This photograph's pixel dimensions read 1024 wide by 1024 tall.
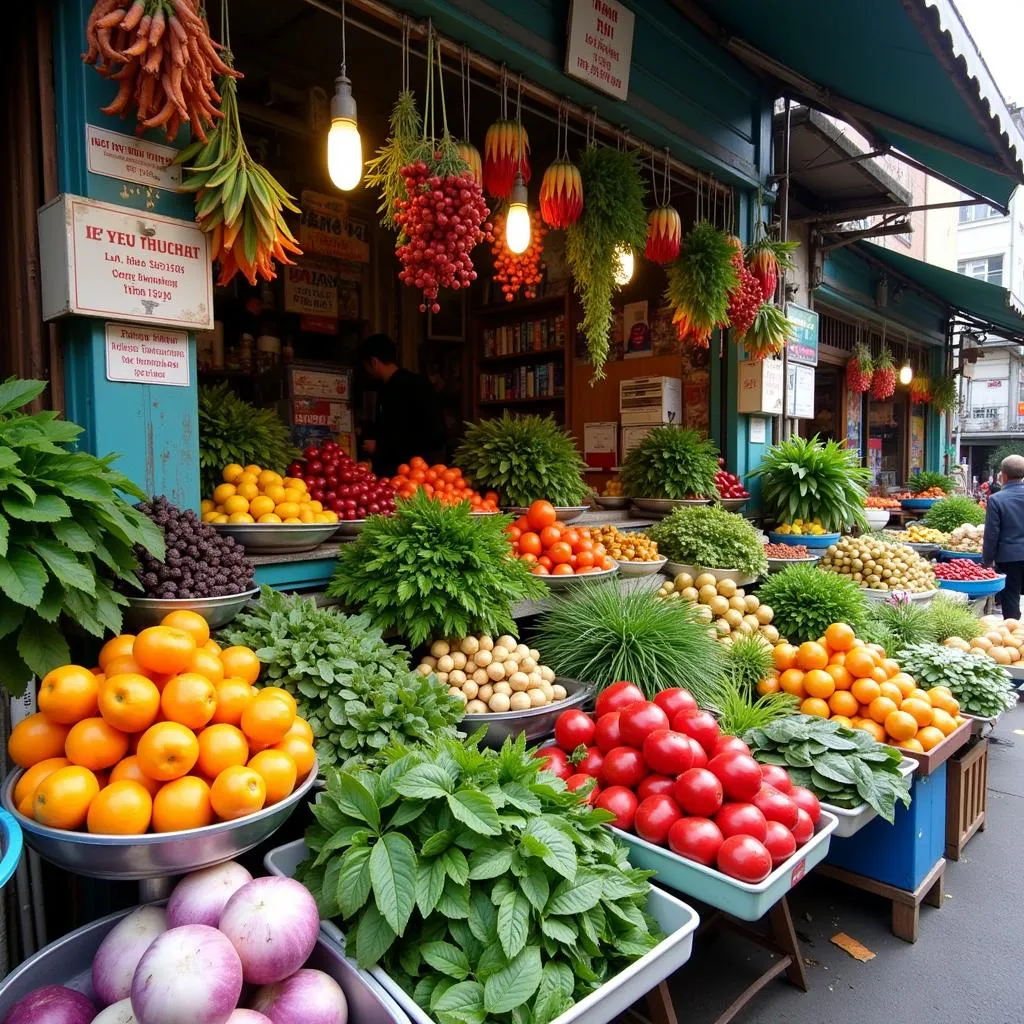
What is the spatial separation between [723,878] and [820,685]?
1543 mm

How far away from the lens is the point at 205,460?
9.81ft

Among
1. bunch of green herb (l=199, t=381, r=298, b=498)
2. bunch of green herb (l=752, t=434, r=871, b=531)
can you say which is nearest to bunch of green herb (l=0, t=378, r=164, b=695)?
bunch of green herb (l=199, t=381, r=298, b=498)

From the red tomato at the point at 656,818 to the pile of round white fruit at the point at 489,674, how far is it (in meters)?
0.66

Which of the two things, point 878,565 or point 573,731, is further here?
point 878,565

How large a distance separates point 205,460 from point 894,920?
340 centimetres

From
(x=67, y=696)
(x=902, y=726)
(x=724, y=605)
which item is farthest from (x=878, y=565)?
(x=67, y=696)

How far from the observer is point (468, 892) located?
160 cm

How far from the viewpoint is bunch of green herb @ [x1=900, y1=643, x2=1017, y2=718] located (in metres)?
3.48

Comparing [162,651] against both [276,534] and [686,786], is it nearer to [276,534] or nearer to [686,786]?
[276,534]

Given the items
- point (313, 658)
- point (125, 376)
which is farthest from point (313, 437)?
point (313, 658)

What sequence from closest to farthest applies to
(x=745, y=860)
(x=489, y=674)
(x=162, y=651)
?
1. (x=162, y=651)
2. (x=745, y=860)
3. (x=489, y=674)

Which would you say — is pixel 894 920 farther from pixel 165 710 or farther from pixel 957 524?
pixel 957 524

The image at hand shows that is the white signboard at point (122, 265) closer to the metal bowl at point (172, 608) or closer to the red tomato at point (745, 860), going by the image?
the metal bowl at point (172, 608)

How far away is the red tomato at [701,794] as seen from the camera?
6.95 feet
